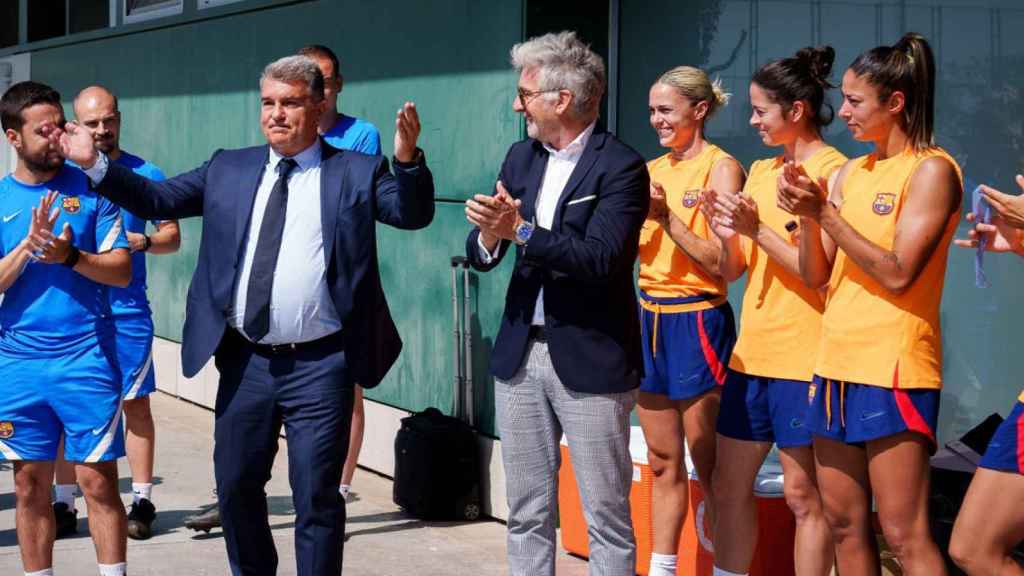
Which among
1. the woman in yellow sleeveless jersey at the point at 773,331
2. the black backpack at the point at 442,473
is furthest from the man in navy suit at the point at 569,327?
the black backpack at the point at 442,473

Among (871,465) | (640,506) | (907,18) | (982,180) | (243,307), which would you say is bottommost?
(640,506)

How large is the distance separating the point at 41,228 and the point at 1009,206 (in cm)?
322

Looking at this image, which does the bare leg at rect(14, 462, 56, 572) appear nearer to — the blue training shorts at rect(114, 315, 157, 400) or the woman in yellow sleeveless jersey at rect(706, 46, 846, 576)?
the blue training shorts at rect(114, 315, 157, 400)

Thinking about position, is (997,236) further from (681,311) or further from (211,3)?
(211,3)

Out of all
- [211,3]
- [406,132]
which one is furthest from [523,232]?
[211,3]

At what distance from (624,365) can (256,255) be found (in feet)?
4.09

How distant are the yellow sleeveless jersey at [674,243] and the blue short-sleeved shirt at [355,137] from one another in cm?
184

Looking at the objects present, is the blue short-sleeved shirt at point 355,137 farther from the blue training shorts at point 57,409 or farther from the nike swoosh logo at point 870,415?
the nike swoosh logo at point 870,415

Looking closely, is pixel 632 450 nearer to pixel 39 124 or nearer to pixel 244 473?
pixel 244 473

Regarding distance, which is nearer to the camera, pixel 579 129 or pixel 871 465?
pixel 871 465

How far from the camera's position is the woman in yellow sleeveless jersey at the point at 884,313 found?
14.5 feet

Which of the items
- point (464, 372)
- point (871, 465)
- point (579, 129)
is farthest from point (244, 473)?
point (464, 372)

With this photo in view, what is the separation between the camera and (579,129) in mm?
4973

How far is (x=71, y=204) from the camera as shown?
18.7 ft
